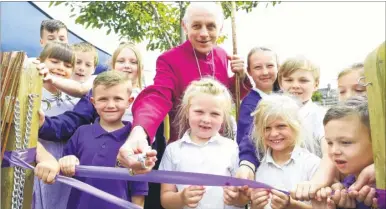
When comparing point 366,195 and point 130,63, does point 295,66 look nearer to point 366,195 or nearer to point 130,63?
point 130,63

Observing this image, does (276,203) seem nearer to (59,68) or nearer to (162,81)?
(162,81)

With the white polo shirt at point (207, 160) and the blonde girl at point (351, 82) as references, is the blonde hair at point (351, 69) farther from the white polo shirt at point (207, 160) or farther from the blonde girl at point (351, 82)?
the white polo shirt at point (207, 160)

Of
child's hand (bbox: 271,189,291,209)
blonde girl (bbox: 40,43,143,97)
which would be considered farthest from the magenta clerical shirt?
child's hand (bbox: 271,189,291,209)

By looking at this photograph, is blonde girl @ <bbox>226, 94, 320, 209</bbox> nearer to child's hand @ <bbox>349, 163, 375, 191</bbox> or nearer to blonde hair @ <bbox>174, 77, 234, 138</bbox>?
blonde hair @ <bbox>174, 77, 234, 138</bbox>

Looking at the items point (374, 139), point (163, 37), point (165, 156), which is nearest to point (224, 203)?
point (165, 156)

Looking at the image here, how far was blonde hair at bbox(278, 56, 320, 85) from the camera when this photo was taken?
12.7 feet

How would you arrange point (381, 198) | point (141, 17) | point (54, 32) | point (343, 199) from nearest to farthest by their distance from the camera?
point (381, 198) → point (343, 199) → point (54, 32) → point (141, 17)

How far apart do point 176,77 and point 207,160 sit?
76cm

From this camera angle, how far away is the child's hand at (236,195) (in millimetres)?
2818

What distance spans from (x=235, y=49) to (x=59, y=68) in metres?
1.39

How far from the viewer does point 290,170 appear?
9.98 ft

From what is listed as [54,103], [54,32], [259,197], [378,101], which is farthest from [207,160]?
[54,32]

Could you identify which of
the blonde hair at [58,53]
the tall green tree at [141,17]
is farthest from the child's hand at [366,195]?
the tall green tree at [141,17]

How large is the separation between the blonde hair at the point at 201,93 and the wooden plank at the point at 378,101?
1.58 meters
